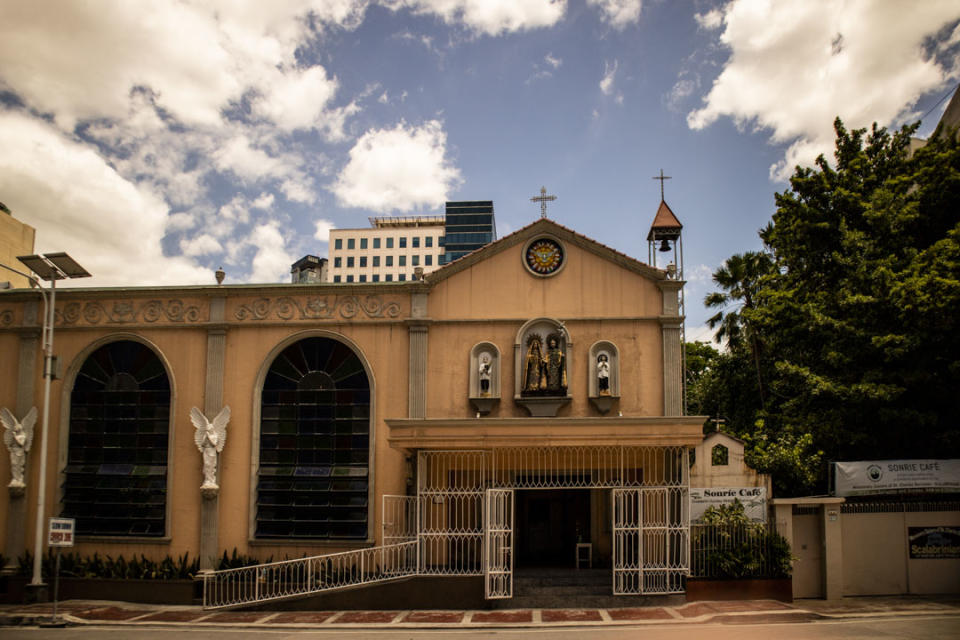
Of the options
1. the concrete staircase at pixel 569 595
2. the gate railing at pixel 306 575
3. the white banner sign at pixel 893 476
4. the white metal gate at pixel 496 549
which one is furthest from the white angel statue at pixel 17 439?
the white banner sign at pixel 893 476

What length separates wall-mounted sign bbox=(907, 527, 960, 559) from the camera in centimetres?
1680

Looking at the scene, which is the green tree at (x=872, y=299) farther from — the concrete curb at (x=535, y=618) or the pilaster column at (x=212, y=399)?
the pilaster column at (x=212, y=399)

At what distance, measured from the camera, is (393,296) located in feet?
63.6

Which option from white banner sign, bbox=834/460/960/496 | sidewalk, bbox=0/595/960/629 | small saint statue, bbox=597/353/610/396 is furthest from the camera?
small saint statue, bbox=597/353/610/396

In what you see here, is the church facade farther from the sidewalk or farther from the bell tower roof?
the bell tower roof

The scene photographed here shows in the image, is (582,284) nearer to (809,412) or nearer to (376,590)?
(809,412)

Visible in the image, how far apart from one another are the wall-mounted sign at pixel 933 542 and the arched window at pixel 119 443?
63.0 ft

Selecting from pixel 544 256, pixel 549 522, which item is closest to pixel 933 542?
pixel 549 522

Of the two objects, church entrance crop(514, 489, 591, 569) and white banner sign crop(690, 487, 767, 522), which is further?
church entrance crop(514, 489, 591, 569)

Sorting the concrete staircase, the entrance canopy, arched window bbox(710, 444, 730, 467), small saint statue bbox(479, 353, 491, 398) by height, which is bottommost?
the concrete staircase

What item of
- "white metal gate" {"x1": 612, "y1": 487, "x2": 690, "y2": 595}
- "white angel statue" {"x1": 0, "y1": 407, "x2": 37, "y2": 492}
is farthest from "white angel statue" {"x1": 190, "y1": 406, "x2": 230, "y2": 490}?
"white metal gate" {"x1": 612, "y1": 487, "x2": 690, "y2": 595}

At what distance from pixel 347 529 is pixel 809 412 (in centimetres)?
1313

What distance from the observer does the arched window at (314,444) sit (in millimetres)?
18672

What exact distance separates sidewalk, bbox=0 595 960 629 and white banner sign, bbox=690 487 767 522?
198 cm
